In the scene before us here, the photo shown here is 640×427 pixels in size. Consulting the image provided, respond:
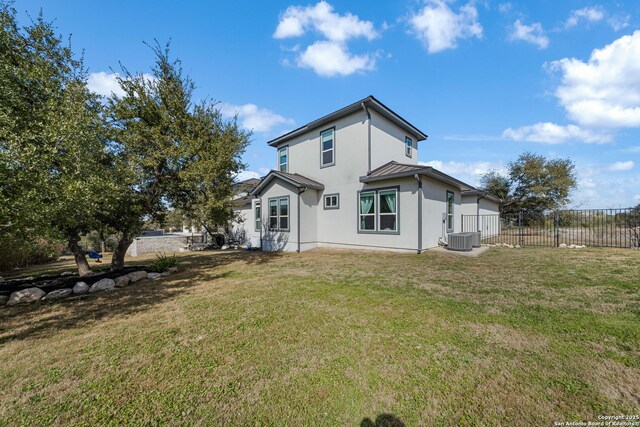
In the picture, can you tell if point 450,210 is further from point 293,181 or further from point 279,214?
point 279,214

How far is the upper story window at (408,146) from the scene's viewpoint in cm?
1419

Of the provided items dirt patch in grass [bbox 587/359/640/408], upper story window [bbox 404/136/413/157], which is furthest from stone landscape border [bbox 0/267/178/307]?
upper story window [bbox 404/136/413/157]

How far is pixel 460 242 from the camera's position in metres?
10.6

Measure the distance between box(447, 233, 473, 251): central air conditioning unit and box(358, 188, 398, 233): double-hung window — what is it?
8.12 ft

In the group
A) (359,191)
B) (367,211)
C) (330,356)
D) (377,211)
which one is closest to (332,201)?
(359,191)

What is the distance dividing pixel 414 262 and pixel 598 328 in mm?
5158

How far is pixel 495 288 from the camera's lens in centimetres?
550

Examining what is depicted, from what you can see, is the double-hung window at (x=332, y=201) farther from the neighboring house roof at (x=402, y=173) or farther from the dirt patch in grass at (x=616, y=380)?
the dirt patch in grass at (x=616, y=380)

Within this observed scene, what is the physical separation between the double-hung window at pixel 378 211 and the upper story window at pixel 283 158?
622 centimetres

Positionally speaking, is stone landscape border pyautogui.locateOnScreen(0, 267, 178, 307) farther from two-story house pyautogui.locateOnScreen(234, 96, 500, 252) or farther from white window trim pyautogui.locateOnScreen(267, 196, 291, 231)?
two-story house pyautogui.locateOnScreen(234, 96, 500, 252)

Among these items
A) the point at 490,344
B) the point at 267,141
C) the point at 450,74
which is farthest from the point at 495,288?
the point at 267,141

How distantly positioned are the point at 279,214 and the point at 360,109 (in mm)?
6900

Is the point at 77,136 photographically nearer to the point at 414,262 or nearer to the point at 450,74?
the point at 414,262

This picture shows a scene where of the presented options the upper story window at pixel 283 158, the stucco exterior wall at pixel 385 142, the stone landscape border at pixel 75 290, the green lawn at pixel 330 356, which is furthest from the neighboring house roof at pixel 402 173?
the stone landscape border at pixel 75 290
